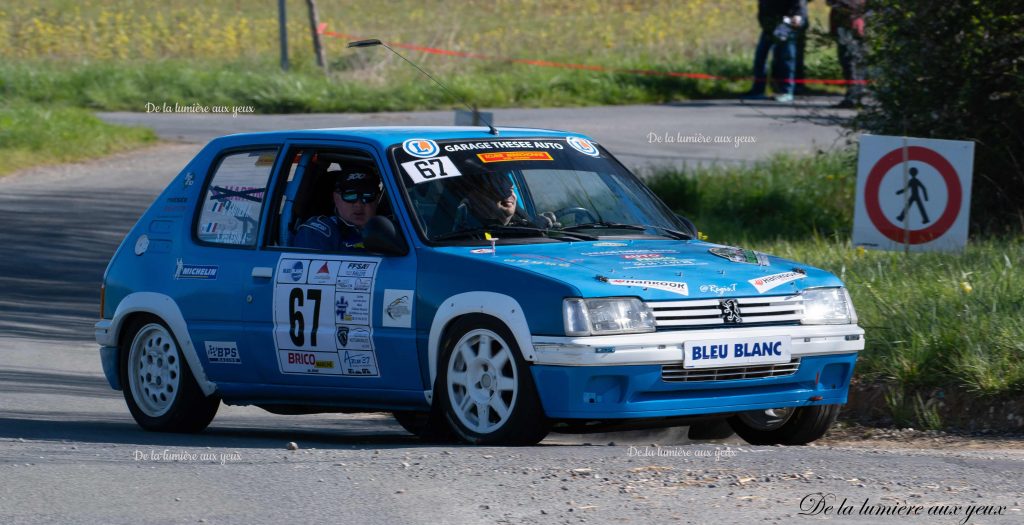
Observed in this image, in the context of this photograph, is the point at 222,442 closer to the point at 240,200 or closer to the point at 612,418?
the point at 240,200

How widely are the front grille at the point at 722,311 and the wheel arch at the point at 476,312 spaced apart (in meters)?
0.56

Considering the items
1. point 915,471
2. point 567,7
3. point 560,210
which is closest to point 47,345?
point 560,210

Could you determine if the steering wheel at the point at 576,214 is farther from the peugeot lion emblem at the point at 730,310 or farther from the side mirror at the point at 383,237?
the peugeot lion emblem at the point at 730,310

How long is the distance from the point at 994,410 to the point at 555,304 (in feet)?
9.30

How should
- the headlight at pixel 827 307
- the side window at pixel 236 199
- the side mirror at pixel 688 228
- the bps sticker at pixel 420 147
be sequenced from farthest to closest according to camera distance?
the side window at pixel 236 199, the side mirror at pixel 688 228, the bps sticker at pixel 420 147, the headlight at pixel 827 307

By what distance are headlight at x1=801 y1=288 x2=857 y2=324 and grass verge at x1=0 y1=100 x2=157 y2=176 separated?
16.1 metres

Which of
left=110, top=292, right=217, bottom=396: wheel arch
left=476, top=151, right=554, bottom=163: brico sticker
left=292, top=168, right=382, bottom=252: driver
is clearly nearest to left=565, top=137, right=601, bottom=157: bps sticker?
left=476, top=151, right=554, bottom=163: brico sticker

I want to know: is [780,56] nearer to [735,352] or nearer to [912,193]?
[912,193]

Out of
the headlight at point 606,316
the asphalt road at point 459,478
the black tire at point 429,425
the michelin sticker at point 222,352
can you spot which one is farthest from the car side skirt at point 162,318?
the headlight at point 606,316

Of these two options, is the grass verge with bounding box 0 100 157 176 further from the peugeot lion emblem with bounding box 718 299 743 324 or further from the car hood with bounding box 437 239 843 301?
the peugeot lion emblem with bounding box 718 299 743 324

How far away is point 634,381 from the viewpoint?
22.6 ft

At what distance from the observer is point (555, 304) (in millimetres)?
6855

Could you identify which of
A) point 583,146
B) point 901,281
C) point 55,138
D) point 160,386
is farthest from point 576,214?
point 55,138

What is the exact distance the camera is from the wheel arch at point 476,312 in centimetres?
695
